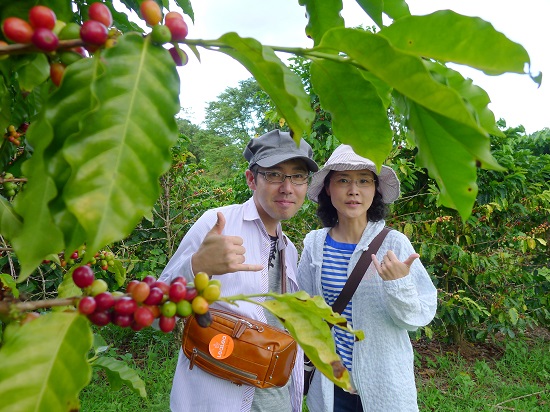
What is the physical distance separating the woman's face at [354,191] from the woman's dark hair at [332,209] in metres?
0.13

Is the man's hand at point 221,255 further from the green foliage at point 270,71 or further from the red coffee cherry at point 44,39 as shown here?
the red coffee cherry at point 44,39

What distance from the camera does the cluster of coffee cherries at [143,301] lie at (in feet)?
2.15

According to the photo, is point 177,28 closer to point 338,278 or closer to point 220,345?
point 220,345

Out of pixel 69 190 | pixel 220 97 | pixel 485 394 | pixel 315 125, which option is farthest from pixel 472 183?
pixel 220 97

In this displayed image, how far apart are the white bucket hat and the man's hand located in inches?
37.5

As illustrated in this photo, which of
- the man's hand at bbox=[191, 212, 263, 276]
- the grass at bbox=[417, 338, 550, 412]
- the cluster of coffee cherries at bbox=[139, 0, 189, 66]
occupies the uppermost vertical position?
the cluster of coffee cherries at bbox=[139, 0, 189, 66]

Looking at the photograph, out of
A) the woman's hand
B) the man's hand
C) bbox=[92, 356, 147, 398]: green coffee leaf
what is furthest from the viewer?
the woman's hand

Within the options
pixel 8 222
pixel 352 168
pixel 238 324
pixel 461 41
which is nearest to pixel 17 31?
pixel 8 222

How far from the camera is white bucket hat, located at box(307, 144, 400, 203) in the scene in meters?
2.49

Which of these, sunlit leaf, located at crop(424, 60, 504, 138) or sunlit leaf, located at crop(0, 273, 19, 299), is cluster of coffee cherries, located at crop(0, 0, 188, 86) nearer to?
sunlit leaf, located at crop(424, 60, 504, 138)

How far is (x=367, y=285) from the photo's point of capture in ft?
8.03

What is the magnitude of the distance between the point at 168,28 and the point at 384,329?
2.01m

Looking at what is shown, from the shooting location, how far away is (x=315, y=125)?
4.41m

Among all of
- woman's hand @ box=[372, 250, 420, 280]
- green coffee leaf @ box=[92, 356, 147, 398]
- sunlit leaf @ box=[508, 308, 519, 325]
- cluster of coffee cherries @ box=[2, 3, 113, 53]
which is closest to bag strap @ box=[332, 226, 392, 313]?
woman's hand @ box=[372, 250, 420, 280]
